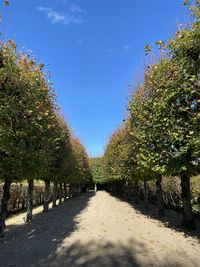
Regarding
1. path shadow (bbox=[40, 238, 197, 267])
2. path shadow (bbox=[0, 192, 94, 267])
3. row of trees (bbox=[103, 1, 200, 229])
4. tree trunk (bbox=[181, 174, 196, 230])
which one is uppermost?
row of trees (bbox=[103, 1, 200, 229])

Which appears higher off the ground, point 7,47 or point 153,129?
point 7,47

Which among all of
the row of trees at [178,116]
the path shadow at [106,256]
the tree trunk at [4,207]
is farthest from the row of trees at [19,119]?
the row of trees at [178,116]

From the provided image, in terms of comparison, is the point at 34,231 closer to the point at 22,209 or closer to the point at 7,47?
the point at 7,47

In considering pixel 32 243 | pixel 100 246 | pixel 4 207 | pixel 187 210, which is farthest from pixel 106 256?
pixel 187 210

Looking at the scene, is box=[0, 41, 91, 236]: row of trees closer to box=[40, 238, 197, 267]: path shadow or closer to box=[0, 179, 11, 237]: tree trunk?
box=[0, 179, 11, 237]: tree trunk

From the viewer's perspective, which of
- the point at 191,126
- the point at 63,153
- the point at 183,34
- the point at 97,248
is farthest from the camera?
the point at 63,153

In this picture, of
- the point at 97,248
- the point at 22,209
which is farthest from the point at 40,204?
the point at 97,248

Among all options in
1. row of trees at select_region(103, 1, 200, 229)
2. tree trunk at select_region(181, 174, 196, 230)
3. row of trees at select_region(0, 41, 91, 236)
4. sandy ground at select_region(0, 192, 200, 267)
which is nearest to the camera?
sandy ground at select_region(0, 192, 200, 267)

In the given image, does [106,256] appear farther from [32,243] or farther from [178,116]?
[178,116]

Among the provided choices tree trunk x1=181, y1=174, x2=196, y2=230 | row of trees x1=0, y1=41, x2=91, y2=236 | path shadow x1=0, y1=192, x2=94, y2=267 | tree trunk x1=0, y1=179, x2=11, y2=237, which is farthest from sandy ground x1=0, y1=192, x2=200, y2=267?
row of trees x1=0, y1=41, x2=91, y2=236

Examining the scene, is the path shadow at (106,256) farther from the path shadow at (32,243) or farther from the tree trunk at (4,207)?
the tree trunk at (4,207)

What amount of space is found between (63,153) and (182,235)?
16982 mm

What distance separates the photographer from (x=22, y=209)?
100 feet

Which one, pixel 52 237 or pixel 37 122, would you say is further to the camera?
pixel 37 122
